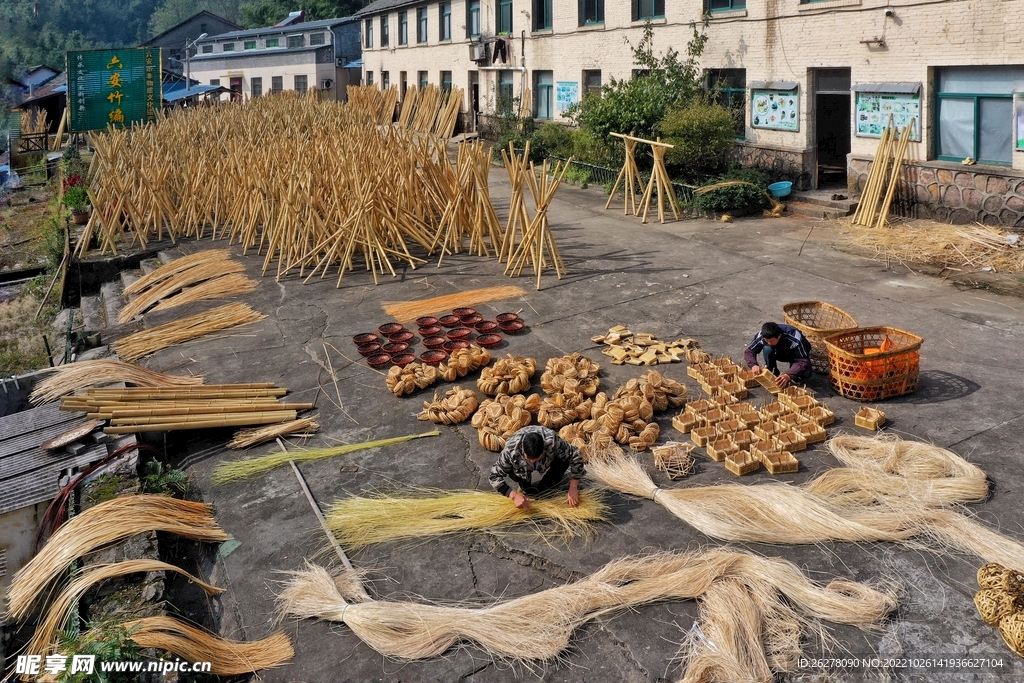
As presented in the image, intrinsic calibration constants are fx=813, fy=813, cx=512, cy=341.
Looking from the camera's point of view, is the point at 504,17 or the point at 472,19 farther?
the point at 472,19

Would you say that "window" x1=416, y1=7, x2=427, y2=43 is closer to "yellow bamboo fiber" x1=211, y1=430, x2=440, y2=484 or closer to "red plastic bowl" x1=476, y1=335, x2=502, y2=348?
"red plastic bowl" x1=476, y1=335, x2=502, y2=348

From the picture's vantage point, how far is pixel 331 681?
4.07m

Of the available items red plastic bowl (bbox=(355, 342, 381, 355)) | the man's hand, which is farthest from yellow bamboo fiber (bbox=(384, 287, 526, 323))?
the man's hand

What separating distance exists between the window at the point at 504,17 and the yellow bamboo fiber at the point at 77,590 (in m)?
22.9

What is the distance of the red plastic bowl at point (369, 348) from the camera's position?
8469 millimetres

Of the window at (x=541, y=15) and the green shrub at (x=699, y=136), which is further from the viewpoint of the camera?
the window at (x=541, y=15)

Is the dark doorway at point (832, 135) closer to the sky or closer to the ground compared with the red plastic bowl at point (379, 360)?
closer to the sky

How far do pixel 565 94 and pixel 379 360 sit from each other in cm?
1577

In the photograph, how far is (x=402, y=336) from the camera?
28.9 ft

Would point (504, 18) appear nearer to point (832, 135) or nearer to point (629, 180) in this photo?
point (832, 135)

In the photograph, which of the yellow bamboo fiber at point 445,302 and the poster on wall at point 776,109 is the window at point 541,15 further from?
the yellow bamboo fiber at point 445,302

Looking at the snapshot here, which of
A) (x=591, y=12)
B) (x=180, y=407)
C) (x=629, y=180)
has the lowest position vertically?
(x=180, y=407)

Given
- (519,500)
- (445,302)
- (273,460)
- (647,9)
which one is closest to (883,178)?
(445,302)

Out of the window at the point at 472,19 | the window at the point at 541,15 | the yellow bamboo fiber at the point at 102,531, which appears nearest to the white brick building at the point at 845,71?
the window at the point at 541,15
